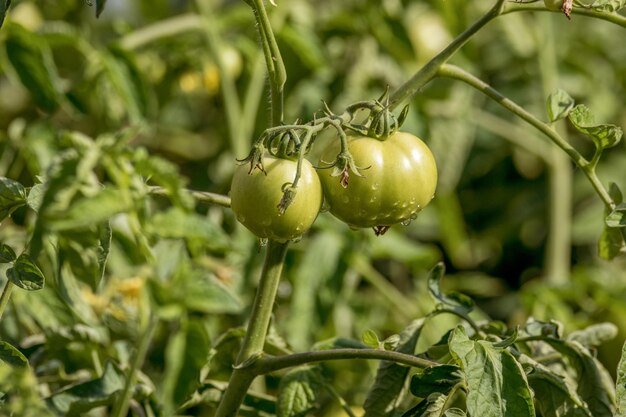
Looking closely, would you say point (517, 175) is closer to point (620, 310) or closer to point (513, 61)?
point (513, 61)

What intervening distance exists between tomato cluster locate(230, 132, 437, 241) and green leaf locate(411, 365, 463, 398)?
0.44 ft

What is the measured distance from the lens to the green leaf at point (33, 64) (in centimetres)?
153

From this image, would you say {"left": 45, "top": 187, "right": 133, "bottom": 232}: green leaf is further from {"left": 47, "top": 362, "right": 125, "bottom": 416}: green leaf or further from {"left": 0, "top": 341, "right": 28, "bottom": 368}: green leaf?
{"left": 47, "top": 362, "right": 125, "bottom": 416}: green leaf

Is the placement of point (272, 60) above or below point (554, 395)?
above

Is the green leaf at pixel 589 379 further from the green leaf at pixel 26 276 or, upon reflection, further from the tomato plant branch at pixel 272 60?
the green leaf at pixel 26 276

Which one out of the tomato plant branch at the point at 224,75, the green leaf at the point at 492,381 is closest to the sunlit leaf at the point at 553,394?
the green leaf at the point at 492,381

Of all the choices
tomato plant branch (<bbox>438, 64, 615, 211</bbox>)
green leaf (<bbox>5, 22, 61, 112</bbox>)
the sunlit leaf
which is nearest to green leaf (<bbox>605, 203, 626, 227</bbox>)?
tomato plant branch (<bbox>438, 64, 615, 211</bbox>)

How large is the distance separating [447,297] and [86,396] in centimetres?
39

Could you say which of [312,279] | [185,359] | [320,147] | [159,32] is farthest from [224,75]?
[185,359]

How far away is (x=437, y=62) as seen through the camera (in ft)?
3.08

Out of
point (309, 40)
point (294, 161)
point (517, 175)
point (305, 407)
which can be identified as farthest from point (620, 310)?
point (517, 175)

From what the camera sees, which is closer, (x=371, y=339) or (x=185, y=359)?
(x=371, y=339)

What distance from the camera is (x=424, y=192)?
892 millimetres

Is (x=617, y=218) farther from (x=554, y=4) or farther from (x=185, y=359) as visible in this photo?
(x=185, y=359)
